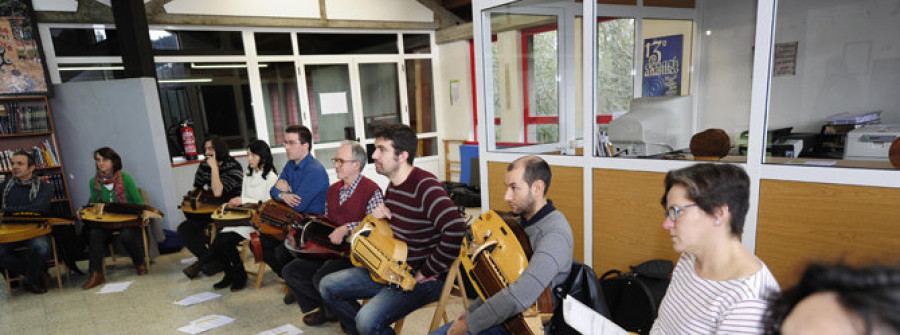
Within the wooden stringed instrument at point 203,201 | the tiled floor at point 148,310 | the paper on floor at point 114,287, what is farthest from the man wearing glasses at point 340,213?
the paper on floor at point 114,287

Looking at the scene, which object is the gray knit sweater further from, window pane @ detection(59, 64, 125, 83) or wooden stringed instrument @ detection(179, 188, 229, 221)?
window pane @ detection(59, 64, 125, 83)

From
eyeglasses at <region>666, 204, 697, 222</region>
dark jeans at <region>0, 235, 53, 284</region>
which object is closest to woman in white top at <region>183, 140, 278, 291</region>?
dark jeans at <region>0, 235, 53, 284</region>

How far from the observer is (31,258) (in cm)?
376

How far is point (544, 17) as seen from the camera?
3484mm

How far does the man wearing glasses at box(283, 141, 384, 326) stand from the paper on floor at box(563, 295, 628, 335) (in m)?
1.47

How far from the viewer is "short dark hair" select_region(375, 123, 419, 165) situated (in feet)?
7.48

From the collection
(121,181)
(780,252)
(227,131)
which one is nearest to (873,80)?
(780,252)

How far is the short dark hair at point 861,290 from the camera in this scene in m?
0.49

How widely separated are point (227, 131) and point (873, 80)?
668 centimetres

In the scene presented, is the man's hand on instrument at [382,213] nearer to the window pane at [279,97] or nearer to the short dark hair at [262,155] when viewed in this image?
the short dark hair at [262,155]

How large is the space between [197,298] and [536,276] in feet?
10.2

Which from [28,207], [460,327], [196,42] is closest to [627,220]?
[460,327]

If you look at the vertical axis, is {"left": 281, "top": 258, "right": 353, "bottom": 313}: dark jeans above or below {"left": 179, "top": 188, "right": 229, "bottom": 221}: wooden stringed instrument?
below

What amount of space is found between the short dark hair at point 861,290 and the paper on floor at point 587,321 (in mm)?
667
